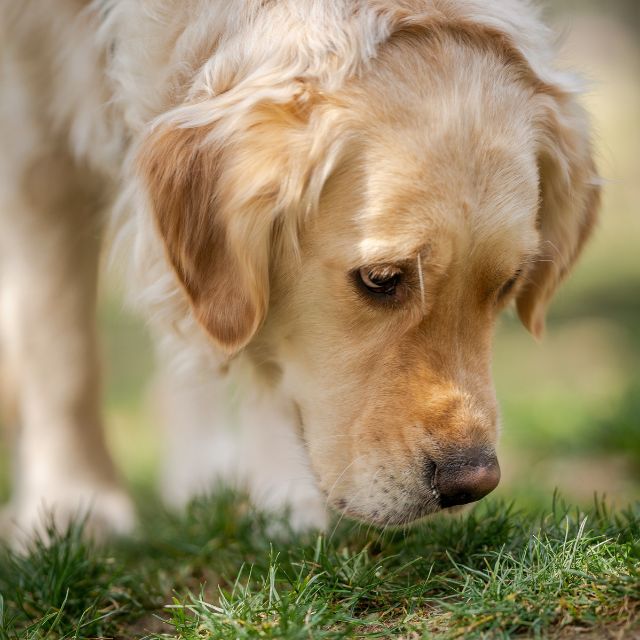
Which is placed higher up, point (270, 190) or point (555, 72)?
point (555, 72)

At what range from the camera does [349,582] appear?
2438 mm

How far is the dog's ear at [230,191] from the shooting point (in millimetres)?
2643

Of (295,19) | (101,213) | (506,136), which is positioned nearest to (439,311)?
(506,136)

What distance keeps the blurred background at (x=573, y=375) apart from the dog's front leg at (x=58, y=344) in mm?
264

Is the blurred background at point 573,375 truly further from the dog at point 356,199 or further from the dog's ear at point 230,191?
the dog's ear at point 230,191

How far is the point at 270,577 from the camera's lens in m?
2.38

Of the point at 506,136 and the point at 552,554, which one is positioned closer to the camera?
the point at 552,554

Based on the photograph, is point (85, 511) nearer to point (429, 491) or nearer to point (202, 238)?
point (202, 238)

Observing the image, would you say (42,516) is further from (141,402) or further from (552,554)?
(141,402)

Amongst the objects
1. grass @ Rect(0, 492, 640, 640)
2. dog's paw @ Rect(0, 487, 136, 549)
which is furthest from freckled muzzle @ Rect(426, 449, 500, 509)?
dog's paw @ Rect(0, 487, 136, 549)

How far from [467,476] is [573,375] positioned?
473 cm

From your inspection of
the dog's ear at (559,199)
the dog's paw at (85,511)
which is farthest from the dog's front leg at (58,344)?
the dog's ear at (559,199)

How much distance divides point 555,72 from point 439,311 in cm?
90

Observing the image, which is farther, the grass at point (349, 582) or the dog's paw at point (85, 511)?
the dog's paw at point (85, 511)
